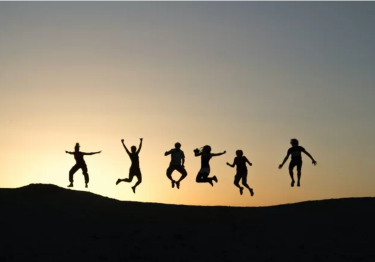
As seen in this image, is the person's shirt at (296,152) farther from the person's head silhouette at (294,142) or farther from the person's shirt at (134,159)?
the person's shirt at (134,159)

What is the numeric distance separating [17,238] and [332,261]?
32.0 feet

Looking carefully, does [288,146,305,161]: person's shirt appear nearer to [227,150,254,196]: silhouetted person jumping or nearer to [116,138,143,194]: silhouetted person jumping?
[227,150,254,196]: silhouetted person jumping

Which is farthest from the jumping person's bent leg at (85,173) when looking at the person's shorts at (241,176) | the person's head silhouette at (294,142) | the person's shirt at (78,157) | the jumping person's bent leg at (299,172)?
the jumping person's bent leg at (299,172)

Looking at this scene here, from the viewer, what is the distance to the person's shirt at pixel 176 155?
947 inches

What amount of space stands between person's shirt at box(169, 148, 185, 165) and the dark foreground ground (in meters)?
2.01

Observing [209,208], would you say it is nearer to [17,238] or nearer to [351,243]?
[351,243]

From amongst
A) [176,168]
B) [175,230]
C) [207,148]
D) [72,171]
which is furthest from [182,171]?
[72,171]

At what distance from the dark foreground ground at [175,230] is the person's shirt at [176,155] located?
2.01 m

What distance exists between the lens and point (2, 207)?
21.9 metres

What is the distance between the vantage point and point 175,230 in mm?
20297

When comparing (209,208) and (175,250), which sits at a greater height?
(209,208)

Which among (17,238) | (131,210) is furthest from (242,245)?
(17,238)

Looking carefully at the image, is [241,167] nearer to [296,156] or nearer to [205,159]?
[205,159]

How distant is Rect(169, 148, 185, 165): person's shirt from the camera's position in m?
24.1
